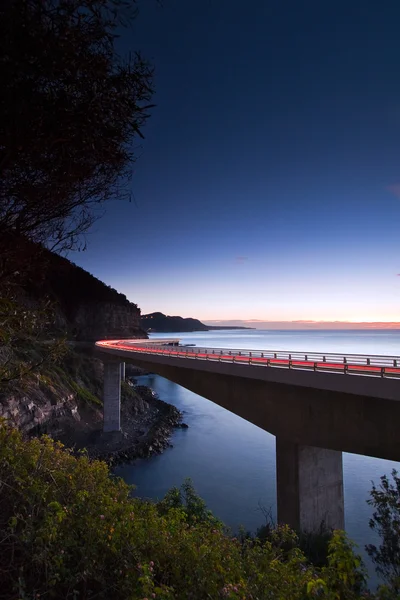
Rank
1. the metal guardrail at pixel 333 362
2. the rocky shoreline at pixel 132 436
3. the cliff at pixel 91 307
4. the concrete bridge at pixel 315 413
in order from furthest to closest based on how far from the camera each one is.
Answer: the cliff at pixel 91 307 < the rocky shoreline at pixel 132 436 < the metal guardrail at pixel 333 362 < the concrete bridge at pixel 315 413

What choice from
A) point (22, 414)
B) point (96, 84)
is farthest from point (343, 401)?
point (22, 414)

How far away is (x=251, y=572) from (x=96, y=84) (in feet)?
28.7

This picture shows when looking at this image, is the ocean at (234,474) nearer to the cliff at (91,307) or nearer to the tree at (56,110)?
the tree at (56,110)

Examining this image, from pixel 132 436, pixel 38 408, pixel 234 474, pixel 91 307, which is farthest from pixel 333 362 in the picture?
pixel 91 307

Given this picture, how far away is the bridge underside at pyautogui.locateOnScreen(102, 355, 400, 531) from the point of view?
14.2 meters

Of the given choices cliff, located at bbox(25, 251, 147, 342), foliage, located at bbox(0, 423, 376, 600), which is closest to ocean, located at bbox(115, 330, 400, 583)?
foliage, located at bbox(0, 423, 376, 600)

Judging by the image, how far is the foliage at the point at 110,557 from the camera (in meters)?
4.97

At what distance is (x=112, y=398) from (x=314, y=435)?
35.4 m

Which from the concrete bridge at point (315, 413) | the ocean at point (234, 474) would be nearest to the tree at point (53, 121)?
the concrete bridge at point (315, 413)

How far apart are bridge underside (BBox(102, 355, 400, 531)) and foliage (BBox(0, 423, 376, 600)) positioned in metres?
9.11

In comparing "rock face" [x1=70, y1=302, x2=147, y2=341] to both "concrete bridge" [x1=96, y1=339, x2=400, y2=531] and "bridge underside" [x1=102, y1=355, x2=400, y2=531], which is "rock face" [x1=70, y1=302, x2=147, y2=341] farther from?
"bridge underside" [x1=102, y1=355, x2=400, y2=531]

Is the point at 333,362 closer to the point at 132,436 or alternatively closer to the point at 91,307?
the point at 132,436

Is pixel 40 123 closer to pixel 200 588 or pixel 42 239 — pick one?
pixel 42 239

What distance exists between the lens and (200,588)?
5.16m
